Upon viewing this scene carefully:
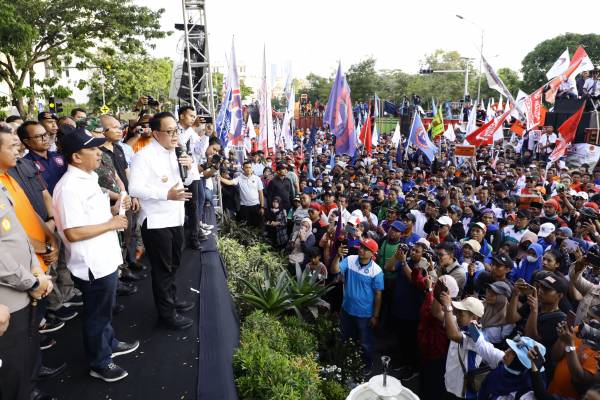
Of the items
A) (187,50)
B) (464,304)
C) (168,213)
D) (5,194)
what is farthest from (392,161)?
(5,194)

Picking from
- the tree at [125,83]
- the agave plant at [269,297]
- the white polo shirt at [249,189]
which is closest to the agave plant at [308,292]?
the agave plant at [269,297]

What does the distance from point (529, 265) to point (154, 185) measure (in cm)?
460

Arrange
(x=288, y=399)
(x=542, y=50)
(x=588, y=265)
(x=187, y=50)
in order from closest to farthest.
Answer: (x=288, y=399), (x=588, y=265), (x=187, y=50), (x=542, y=50)

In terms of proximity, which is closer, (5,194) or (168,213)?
(5,194)

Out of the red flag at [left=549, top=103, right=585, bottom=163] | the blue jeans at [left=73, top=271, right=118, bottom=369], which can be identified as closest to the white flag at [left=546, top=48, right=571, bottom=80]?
the red flag at [left=549, top=103, right=585, bottom=163]

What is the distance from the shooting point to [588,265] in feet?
14.8

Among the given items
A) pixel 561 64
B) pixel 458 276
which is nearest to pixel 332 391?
pixel 458 276

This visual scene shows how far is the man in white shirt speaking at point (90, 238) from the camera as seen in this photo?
2.58m

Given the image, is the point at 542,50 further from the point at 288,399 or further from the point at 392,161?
the point at 288,399

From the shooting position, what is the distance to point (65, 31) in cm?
1731

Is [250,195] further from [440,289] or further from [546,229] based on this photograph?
[440,289]

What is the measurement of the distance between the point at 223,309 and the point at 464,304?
217 cm

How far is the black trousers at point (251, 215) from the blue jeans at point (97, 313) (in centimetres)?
614

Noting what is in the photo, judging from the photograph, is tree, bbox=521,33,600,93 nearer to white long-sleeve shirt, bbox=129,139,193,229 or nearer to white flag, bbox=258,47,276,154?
white flag, bbox=258,47,276,154
